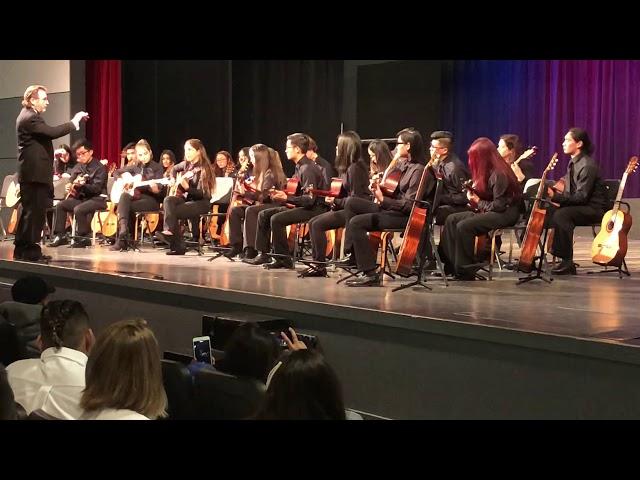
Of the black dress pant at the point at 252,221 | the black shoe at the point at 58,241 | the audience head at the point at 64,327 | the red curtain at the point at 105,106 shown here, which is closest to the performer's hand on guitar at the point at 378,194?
the black dress pant at the point at 252,221

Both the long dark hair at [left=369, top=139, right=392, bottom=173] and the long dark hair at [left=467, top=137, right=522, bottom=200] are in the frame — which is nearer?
the long dark hair at [left=467, top=137, right=522, bottom=200]

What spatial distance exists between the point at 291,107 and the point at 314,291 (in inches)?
294

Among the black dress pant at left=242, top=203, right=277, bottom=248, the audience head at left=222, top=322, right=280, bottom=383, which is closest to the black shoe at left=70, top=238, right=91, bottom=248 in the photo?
the black dress pant at left=242, top=203, right=277, bottom=248

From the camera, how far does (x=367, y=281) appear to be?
237 inches

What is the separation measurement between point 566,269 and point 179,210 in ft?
12.3

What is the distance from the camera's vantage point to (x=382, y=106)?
12.4 metres

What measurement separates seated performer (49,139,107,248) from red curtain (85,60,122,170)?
430cm

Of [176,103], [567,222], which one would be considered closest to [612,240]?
[567,222]

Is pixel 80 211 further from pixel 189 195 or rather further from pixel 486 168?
pixel 486 168

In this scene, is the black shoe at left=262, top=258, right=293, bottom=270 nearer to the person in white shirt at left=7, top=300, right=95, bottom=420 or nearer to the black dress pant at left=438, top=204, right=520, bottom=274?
the black dress pant at left=438, top=204, right=520, bottom=274

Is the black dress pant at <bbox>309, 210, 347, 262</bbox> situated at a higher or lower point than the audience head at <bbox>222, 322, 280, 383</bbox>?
higher

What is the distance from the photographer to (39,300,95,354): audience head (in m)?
3.42
